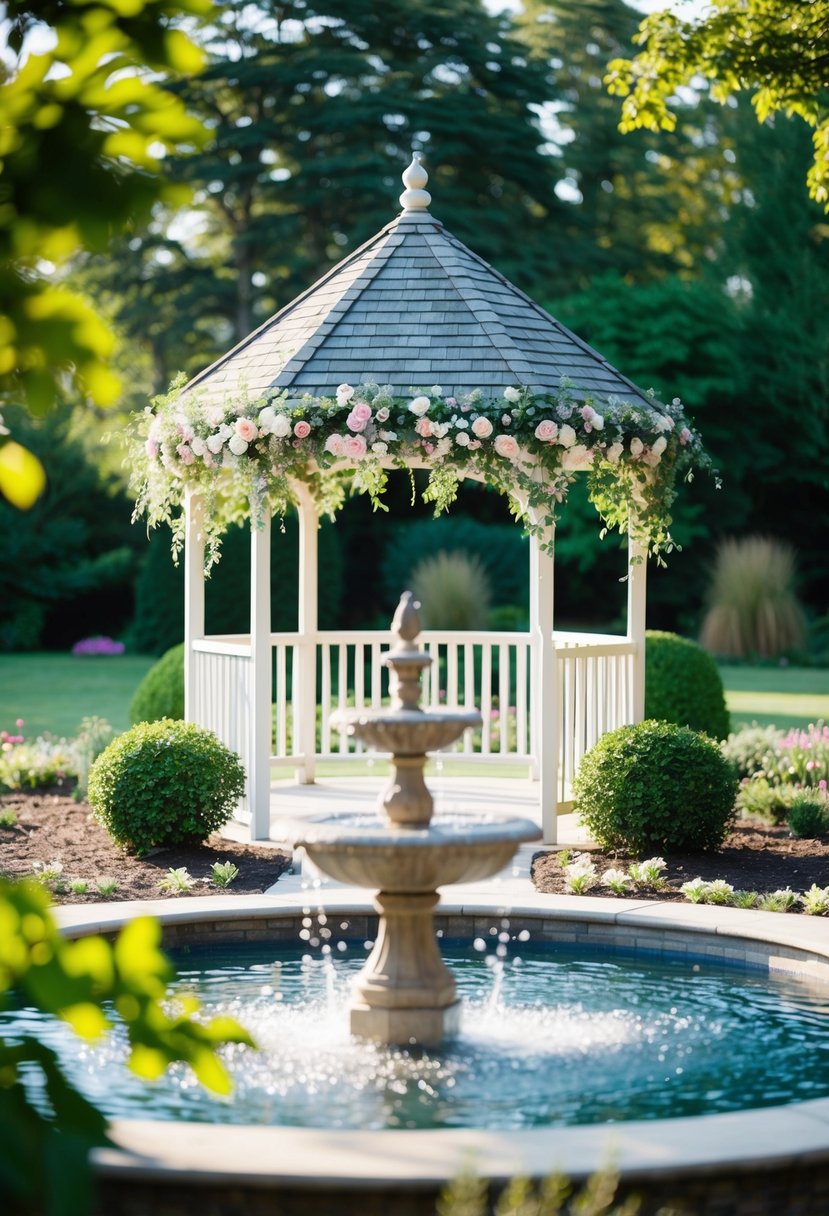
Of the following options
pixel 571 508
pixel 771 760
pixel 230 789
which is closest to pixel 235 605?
pixel 571 508

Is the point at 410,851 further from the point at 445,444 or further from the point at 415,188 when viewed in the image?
the point at 415,188

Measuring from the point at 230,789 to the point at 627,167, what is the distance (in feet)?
86.5

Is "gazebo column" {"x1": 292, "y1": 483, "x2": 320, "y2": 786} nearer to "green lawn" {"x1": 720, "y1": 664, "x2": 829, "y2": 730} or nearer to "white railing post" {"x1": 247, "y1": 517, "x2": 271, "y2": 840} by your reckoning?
"white railing post" {"x1": 247, "y1": 517, "x2": 271, "y2": 840}

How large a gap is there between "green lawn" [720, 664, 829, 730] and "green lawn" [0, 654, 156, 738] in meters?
7.15

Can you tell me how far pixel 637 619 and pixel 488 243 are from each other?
19.4m

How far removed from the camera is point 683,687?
12.1 metres

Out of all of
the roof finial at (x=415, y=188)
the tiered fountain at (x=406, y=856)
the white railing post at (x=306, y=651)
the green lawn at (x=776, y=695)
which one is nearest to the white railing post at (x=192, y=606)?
the white railing post at (x=306, y=651)

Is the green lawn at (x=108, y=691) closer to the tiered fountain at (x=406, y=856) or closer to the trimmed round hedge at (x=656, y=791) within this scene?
the trimmed round hedge at (x=656, y=791)

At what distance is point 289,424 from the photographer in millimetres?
8891

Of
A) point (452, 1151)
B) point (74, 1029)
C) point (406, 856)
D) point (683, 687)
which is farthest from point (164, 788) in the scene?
point (74, 1029)

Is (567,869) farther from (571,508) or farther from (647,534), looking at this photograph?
(571,508)

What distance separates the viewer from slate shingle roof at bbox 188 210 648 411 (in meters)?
9.24

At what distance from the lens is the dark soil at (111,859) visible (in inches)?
315

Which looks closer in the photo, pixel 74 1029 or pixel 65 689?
pixel 74 1029
